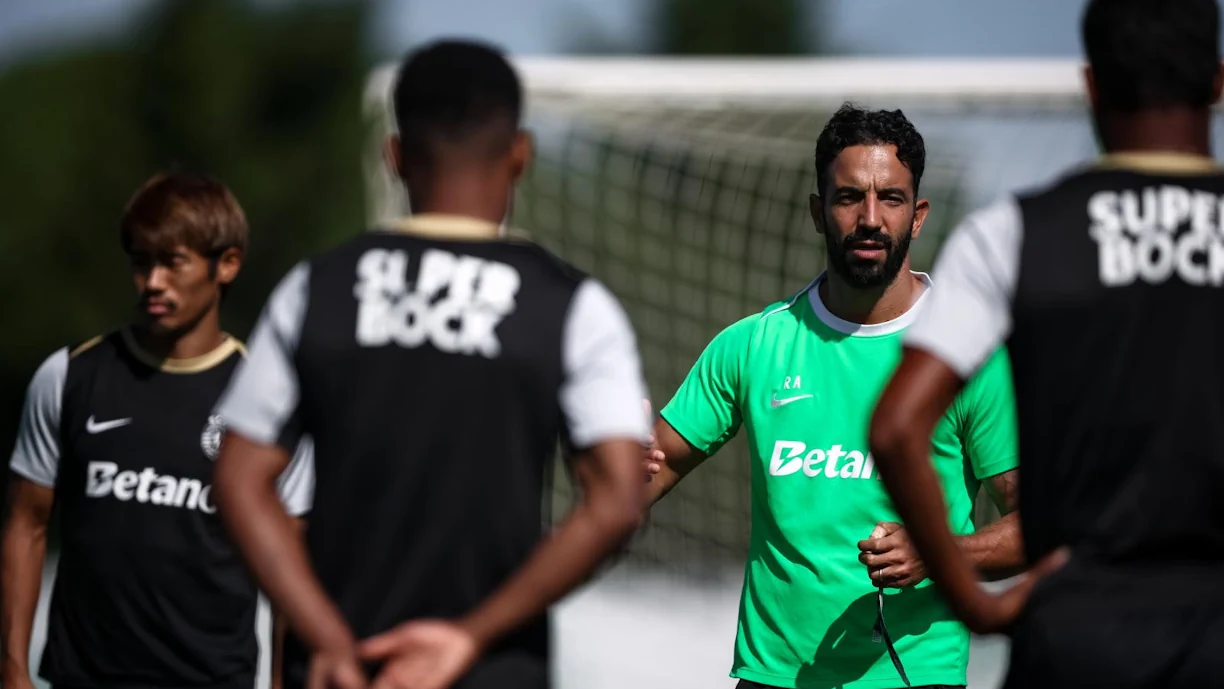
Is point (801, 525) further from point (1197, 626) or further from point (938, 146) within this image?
point (938, 146)

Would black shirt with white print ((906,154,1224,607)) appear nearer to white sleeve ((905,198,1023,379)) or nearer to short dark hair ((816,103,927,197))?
white sleeve ((905,198,1023,379))

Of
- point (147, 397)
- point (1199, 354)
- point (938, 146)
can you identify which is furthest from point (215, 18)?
point (1199, 354)

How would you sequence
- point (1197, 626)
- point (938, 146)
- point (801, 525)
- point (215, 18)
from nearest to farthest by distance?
point (1197, 626), point (801, 525), point (938, 146), point (215, 18)

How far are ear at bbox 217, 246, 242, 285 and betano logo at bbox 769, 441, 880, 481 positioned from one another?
1.60 meters

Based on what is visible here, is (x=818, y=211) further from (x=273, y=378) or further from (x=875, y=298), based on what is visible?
(x=273, y=378)

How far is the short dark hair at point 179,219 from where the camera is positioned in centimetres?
475

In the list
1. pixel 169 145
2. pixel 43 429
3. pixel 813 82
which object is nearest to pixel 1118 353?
pixel 43 429

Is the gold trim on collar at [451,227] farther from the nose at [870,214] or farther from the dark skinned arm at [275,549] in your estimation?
the nose at [870,214]

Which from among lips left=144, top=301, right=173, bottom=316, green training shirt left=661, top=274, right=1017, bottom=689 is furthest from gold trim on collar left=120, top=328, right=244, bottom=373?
green training shirt left=661, top=274, right=1017, bottom=689

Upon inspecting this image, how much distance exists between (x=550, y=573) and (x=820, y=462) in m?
1.82

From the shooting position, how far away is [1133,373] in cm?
297

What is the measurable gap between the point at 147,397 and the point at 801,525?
5.80 ft

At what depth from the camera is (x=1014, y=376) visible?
10.1 ft

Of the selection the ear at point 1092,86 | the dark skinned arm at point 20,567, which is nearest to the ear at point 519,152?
the ear at point 1092,86
